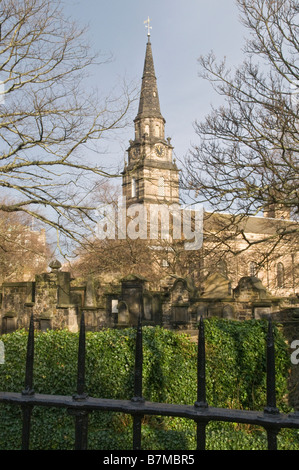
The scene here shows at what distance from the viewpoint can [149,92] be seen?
62.3 metres

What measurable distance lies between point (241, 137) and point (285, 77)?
202 centimetres

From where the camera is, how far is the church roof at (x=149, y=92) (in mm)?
60531

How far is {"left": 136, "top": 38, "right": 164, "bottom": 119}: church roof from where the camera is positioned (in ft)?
199

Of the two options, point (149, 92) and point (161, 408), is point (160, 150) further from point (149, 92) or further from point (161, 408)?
A: point (161, 408)

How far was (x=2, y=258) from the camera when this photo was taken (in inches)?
1061

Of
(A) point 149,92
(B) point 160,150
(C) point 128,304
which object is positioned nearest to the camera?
(C) point 128,304

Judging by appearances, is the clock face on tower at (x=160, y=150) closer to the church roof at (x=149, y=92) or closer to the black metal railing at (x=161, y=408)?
the church roof at (x=149, y=92)

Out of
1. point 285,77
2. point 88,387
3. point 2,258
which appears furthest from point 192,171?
point 2,258

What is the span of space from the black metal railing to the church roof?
200ft

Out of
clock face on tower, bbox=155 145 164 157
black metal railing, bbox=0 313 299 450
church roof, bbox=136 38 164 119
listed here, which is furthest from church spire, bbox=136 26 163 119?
black metal railing, bbox=0 313 299 450

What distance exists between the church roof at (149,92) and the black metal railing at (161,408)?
200 ft

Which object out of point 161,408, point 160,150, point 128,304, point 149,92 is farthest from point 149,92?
point 161,408

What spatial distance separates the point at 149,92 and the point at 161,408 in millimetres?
63742
